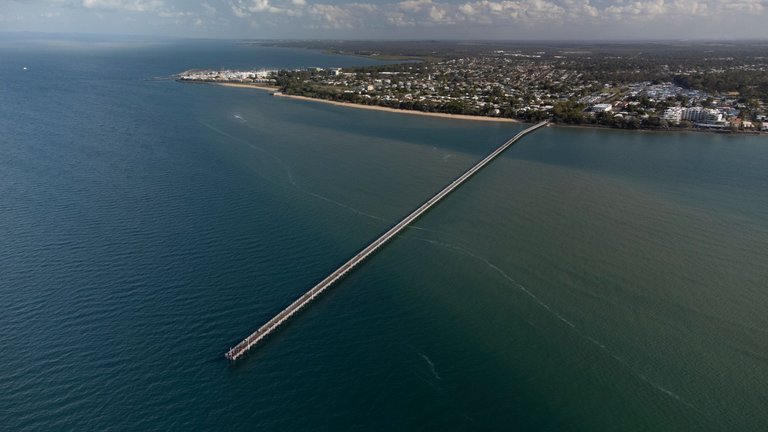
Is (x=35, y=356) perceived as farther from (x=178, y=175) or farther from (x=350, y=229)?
(x=178, y=175)

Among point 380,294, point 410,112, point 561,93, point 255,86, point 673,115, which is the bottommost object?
point 380,294

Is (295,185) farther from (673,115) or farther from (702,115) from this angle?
(702,115)

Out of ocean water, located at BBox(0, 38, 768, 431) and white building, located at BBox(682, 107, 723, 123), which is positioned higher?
white building, located at BBox(682, 107, 723, 123)

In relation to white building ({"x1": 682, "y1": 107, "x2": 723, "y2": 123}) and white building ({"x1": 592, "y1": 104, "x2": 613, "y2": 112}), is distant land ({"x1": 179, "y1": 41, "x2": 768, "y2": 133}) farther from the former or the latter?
white building ({"x1": 592, "y1": 104, "x2": 613, "y2": 112})

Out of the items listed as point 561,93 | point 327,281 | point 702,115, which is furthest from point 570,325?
point 561,93

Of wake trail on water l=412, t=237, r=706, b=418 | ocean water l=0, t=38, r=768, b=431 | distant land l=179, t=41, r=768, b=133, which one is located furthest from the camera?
distant land l=179, t=41, r=768, b=133

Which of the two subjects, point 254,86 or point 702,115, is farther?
point 254,86

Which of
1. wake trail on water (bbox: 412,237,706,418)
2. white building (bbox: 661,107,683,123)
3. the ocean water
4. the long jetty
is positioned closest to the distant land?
white building (bbox: 661,107,683,123)

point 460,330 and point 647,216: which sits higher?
point 647,216

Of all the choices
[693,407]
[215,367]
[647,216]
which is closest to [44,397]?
[215,367]
